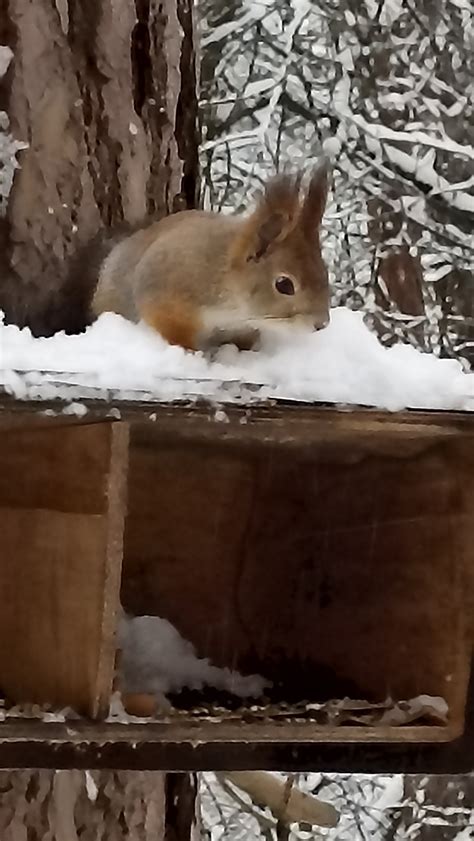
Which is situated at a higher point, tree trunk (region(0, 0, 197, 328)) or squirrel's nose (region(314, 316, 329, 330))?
tree trunk (region(0, 0, 197, 328))

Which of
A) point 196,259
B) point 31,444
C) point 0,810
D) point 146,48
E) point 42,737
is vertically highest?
point 146,48

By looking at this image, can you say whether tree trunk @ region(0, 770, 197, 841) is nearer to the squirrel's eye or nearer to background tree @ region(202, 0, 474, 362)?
the squirrel's eye

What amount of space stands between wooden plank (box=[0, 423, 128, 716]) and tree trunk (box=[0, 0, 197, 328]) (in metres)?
0.26

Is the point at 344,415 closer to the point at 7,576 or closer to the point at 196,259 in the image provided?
the point at 196,259

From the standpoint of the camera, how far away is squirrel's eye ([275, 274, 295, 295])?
3.62 ft

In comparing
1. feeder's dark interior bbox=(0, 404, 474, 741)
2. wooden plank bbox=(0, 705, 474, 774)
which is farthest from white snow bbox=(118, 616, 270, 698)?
wooden plank bbox=(0, 705, 474, 774)

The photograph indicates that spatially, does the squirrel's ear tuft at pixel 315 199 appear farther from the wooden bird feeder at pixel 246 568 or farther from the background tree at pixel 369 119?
the background tree at pixel 369 119

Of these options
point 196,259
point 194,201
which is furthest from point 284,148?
point 196,259

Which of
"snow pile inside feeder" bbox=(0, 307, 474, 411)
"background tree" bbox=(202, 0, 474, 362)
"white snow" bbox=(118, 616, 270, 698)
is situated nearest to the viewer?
"snow pile inside feeder" bbox=(0, 307, 474, 411)

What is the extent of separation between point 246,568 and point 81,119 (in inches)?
20.7

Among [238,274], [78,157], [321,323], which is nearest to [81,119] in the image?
Result: [78,157]

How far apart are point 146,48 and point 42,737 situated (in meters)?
0.81

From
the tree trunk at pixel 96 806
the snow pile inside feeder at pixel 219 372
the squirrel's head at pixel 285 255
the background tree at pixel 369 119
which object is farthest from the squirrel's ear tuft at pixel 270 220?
the background tree at pixel 369 119

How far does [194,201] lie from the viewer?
1.49m
